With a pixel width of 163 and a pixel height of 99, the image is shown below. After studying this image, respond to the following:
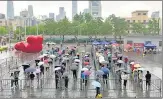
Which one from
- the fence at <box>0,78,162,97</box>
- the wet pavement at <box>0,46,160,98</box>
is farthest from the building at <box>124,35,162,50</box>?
the wet pavement at <box>0,46,160,98</box>

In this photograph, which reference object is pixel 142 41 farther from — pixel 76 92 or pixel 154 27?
pixel 154 27

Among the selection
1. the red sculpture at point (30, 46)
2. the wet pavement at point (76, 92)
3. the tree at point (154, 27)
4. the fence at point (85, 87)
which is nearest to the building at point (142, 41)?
the red sculpture at point (30, 46)

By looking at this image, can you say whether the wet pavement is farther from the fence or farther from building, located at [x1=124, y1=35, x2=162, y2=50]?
building, located at [x1=124, y1=35, x2=162, y2=50]

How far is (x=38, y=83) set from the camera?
23.7 m

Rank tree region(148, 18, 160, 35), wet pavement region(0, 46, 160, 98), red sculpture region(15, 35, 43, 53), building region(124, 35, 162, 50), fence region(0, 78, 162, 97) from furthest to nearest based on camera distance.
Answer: tree region(148, 18, 160, 35) → building region(124, 35, 162, 50) → red sculpture region(15, 35, 43, 53) → fence region(0, 78, 162, 97) → wet pavement region(0, 46, 160, 98)

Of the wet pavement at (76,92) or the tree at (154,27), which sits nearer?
the wet pavement at (76,92)

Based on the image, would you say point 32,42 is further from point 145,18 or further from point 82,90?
point 145,18

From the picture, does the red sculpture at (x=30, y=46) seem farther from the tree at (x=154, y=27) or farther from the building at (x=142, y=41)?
the tree at (x=154, y=27)

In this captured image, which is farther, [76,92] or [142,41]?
[142,41]

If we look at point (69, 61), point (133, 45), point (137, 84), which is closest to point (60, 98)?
point (137, 84)

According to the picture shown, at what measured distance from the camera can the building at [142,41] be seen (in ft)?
191

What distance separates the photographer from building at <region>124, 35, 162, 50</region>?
58.2 m

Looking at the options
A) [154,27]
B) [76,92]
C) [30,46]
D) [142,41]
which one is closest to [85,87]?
[76,92]

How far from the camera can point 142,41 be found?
2370 inches
